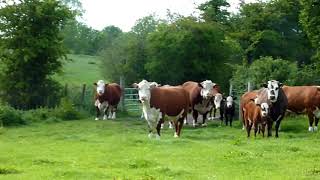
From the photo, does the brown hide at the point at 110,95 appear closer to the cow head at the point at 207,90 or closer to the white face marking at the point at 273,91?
the cow head at the point at 207,90

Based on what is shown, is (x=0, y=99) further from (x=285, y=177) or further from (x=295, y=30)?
(x=295, y=30)

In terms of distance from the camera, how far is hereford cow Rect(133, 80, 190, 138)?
1939 cm

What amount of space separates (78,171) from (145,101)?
797cm

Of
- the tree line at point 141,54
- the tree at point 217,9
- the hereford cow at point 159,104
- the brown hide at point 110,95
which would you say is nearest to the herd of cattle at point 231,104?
the hereford cow at point 159,104

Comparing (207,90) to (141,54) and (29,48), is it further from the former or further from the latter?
(141,54)

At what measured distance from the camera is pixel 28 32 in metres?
31.0

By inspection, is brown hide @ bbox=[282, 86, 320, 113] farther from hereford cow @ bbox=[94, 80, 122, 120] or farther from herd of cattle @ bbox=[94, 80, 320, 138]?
hereford cow @ bbox=[94, 80, 122, 120]

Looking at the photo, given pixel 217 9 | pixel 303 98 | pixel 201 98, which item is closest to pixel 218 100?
pixel 201 98

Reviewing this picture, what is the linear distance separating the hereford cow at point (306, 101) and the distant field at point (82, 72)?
2790 cm

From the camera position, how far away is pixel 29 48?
3055cm

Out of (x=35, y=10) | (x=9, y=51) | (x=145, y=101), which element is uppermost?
(x=35, y=10)

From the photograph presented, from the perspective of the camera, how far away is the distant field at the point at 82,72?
176ft

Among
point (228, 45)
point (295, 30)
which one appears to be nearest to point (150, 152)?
point (228, 45)

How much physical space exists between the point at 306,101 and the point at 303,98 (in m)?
0.21
